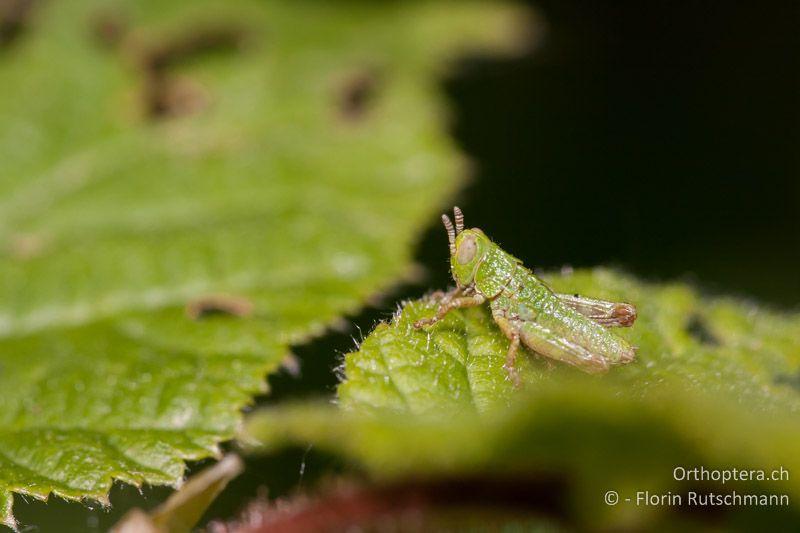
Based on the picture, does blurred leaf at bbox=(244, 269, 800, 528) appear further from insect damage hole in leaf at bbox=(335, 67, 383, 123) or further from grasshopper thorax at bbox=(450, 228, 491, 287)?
insect damage hole in leaf at bbox=(335, 67, 383, 123)

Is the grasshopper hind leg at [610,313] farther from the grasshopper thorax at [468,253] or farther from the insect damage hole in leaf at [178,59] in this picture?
the insect damage hole in leaf at [178,59]

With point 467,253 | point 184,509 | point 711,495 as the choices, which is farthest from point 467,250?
point 711,495

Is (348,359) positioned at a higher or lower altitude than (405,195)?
lower

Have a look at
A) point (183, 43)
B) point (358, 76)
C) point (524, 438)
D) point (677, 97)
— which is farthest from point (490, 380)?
point (677, 97)

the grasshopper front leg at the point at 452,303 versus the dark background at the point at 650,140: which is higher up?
the dark background at the point at 650,140

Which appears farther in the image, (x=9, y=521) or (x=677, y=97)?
(x=677, y=97)

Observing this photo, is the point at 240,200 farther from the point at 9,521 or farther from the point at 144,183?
the point at 9,521

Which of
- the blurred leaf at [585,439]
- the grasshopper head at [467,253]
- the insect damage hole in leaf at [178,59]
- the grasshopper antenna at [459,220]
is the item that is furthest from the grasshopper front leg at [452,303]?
the insect damage hole in leaf at [178,59]

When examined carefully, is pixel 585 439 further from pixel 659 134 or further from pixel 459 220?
pixel 659 134
